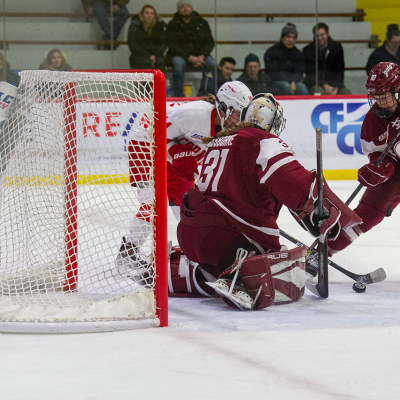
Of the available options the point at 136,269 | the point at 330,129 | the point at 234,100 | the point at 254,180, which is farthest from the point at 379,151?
the point at 330,129

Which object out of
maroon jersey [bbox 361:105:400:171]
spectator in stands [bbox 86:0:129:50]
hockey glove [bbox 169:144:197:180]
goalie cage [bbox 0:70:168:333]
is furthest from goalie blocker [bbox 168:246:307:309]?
spectator in stands [bbox 86:0:129:50]

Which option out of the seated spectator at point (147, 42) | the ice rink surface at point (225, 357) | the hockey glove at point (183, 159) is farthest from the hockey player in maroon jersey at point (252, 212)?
the seated spectator at point (147, 42)

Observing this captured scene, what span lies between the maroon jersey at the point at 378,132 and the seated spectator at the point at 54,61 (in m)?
4.11

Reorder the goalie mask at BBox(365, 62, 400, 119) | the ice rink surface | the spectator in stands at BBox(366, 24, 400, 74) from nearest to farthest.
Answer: the ice rink surface → the goalie mask at BBox(365, 62, 400, 119) → the spectator in stands at BBox(366, 24, 400, 74)

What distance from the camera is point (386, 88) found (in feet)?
8.82

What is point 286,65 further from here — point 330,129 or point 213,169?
point 213,169

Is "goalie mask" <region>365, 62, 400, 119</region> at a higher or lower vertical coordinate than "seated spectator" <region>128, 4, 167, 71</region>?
lower

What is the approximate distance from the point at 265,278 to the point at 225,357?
55 cm

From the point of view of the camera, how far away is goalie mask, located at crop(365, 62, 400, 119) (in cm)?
269

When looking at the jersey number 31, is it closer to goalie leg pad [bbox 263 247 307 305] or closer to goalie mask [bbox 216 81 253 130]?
goalie leg pad [bbox 263 247 307 305]

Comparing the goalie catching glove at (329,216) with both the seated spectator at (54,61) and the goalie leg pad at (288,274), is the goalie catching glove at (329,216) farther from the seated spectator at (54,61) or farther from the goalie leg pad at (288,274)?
the seated spectator at (54,61)

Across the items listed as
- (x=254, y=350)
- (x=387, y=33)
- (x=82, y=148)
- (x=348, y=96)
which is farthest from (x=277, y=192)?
(x=387, y=33)

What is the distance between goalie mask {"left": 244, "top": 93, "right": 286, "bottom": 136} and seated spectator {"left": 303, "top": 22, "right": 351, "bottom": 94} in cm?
431

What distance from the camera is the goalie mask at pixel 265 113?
7.45ft
